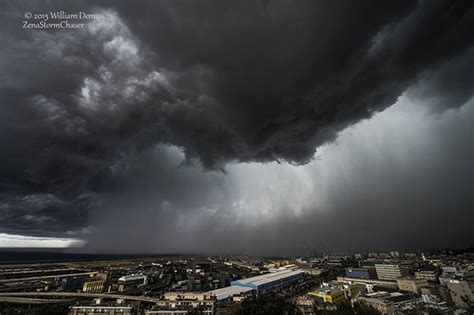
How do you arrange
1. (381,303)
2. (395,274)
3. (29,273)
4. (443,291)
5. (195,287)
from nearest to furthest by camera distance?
(381,303)
(443,291)
(195,287)
(395,274)
(29,273)

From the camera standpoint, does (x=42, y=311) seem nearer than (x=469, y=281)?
Yes

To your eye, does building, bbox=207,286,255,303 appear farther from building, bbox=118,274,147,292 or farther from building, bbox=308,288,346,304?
building, bbox=118,274,147,292

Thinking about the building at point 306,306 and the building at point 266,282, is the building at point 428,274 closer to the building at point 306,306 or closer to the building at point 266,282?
the building at point 266,282

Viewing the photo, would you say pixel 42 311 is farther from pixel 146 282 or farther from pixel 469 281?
pixel 469 281

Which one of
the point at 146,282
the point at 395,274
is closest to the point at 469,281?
the point at 395,274

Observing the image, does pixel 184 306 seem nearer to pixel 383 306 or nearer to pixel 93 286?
pixel 383 306

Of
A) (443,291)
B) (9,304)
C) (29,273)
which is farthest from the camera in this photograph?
(29,273)

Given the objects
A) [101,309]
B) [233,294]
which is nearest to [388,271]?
[233,294]

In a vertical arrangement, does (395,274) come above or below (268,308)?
below

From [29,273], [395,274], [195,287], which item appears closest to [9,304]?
[195,287]
